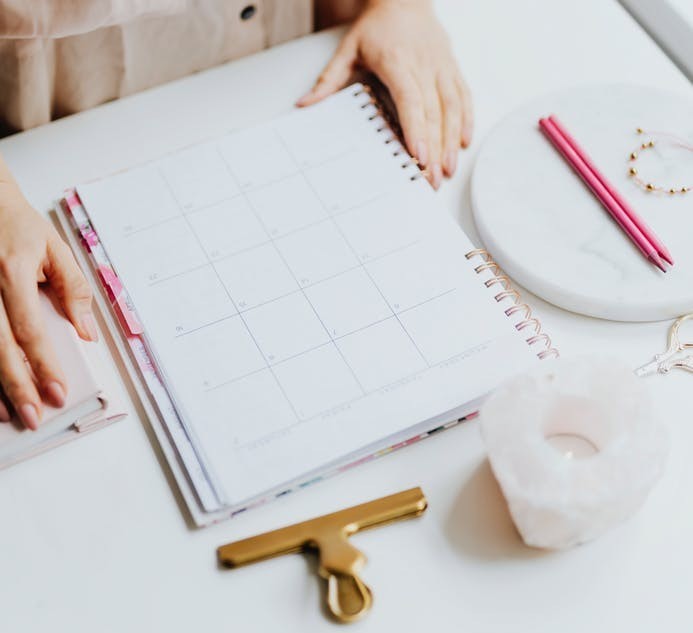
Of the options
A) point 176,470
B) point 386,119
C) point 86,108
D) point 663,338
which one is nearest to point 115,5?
point 86,108

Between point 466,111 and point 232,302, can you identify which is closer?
point 232,302

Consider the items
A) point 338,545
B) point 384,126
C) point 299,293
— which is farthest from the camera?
point 384,126

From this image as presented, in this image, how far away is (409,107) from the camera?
2.49 ft

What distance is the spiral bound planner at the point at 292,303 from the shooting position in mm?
585

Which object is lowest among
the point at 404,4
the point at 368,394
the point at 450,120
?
the point at 368,394

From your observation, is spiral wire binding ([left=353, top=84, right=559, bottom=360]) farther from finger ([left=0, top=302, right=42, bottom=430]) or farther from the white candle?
finger ([left=0, top=302, right=42, bottom=430])

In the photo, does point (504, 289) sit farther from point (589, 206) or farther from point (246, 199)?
point (246, 199)

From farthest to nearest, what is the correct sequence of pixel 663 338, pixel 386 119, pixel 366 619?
pixel 386 119
pixel 663 338
pixel 366 619

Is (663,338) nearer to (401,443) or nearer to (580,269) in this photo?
(580,269)

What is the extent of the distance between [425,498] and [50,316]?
286mm

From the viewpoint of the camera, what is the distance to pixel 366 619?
0.53m

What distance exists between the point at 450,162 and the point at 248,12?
9.4 inches

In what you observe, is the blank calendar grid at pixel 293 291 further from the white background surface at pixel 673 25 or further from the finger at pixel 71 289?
the white background surface at pixel 673 25

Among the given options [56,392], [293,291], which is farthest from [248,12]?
[56,392]
